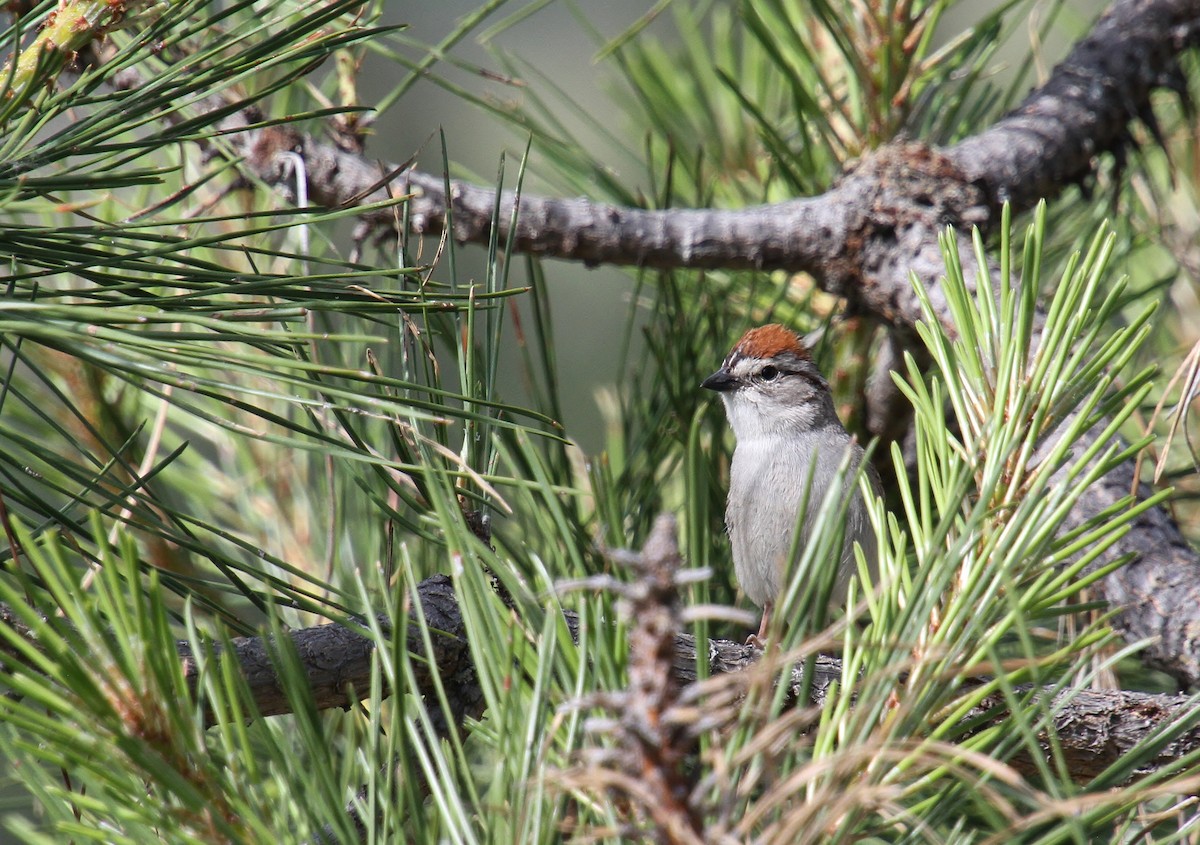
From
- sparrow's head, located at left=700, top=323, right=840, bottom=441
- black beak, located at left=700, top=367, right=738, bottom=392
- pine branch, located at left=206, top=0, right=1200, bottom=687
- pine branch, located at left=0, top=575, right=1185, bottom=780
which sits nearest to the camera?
pine branch, located at left=0, top=575, right=1185, bottom=780

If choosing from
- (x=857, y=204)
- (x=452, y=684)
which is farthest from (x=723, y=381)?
(x=452, y=684)

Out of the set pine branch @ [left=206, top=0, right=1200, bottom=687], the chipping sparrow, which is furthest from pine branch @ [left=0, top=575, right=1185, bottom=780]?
the chipping sparrow

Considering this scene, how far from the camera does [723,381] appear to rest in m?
2.34

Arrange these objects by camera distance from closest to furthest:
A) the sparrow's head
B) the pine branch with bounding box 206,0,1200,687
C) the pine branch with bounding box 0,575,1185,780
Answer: the pine branch with bounding box 0,575,1185,780, the pine branch with bounding box 206,0,1200,687, the sparrow's head

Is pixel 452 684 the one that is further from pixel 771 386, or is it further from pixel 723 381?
pixel 771 386

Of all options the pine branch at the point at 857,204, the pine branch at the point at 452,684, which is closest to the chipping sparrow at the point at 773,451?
the pine branch at the point at 857,204

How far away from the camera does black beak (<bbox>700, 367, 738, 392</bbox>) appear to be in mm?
2207

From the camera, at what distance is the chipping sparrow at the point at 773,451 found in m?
2.27

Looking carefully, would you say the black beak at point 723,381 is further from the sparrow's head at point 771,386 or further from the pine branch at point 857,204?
the pine branch at point 857,204

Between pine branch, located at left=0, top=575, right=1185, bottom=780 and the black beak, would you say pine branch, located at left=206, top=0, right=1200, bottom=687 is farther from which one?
pine branch, located at left=0, top=575, right=1185, bottom=780

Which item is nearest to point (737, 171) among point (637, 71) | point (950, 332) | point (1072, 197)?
point (637, 71)

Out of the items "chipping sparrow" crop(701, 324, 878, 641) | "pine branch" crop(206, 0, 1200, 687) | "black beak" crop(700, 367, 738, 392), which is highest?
"pine branch" crop(206, 0, 1200, 687)

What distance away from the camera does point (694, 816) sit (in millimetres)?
581

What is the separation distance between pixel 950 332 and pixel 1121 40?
2.91 feet
